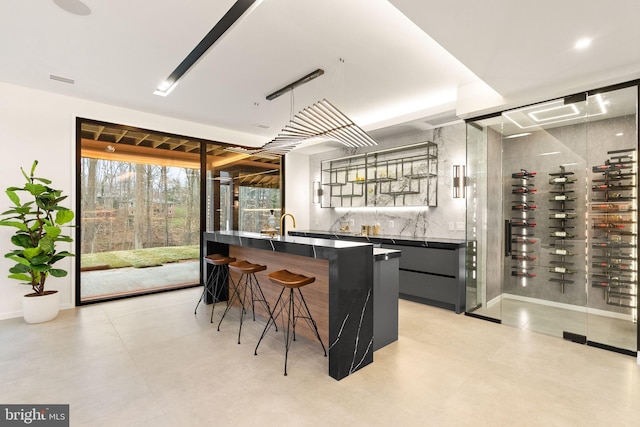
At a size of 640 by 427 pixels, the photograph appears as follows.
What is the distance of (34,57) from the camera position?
329cm

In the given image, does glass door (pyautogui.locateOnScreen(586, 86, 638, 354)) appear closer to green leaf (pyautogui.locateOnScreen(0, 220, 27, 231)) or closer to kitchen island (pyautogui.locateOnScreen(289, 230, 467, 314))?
kitchen island (pyautogui.locateOnScreen(289, 230, 467, 314))

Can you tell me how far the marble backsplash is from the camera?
4.86m

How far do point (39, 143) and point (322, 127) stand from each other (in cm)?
402

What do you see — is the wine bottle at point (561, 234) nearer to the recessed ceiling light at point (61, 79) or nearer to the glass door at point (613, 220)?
the glass door at point (613, 220)

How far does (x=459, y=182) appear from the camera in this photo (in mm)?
4602

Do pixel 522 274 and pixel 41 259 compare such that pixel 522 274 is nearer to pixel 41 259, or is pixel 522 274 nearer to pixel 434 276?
pixel 434 276

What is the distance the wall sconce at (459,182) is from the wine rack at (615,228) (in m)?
1.45

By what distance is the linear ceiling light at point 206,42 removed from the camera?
2.47 meters

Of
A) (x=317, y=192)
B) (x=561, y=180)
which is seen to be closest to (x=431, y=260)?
(x=561, y=180)

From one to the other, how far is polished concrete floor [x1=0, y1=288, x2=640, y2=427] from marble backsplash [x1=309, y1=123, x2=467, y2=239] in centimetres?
181

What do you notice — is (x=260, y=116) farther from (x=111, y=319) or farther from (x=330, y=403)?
(x=330, y=403)

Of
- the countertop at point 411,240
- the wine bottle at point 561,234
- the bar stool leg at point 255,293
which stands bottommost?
the bar stool leg at point 255,293

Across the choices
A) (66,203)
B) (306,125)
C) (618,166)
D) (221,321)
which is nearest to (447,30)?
(306,125)

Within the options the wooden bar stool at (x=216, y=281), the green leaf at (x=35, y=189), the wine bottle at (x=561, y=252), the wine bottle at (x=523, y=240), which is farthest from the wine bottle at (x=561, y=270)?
the green leaf at (x=35, y=189)
